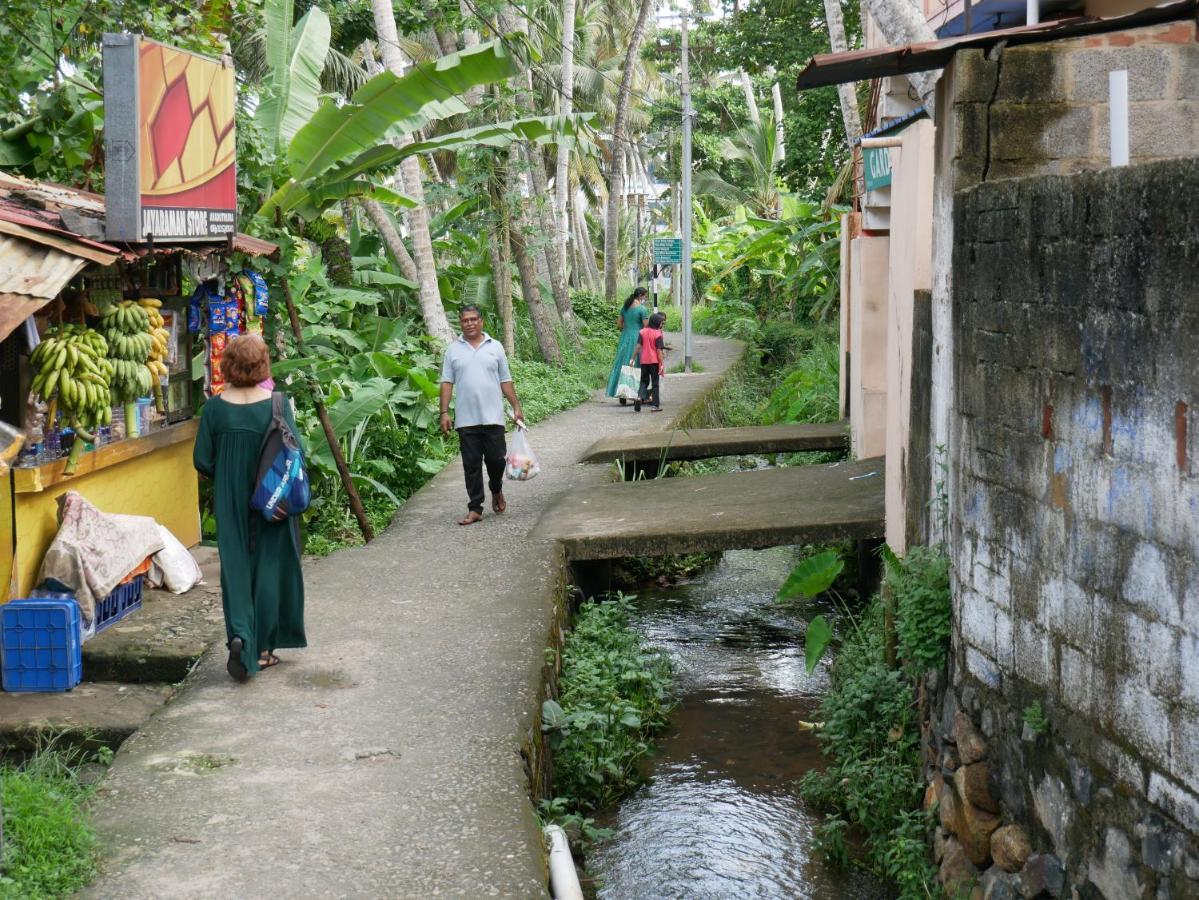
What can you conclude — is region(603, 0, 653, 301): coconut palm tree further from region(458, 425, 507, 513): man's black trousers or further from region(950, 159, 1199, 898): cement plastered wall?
region(950, 159, 1199, 898): cement plastered wall

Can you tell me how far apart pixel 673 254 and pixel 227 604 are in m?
17.1

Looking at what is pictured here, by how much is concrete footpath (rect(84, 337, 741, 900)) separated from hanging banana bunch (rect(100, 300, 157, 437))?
59.5 inches

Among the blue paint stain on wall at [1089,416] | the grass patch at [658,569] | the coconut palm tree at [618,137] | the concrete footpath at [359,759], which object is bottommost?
the grass patch at [658,569]

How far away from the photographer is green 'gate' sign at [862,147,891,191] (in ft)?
31.7

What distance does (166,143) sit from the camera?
22.8ft

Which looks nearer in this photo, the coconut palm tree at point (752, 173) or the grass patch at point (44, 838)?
the grass patch at point (44, 838)

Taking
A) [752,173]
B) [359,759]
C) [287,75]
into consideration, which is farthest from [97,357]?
[752,173]

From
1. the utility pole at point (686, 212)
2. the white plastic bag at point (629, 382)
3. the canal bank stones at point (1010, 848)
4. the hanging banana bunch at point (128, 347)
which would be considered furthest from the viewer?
the utility pole at point (686, 212)

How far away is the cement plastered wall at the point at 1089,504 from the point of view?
12.6 ft

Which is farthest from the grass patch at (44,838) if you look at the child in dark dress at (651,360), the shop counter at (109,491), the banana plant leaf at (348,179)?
the child in dark dress at (651,360)

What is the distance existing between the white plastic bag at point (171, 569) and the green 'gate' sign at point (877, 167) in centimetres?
536

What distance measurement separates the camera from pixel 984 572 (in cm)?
541

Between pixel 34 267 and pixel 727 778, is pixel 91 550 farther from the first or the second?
pixel 727 778

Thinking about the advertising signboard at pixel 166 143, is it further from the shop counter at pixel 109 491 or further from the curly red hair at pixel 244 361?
the shop counter at pixel 109 491
